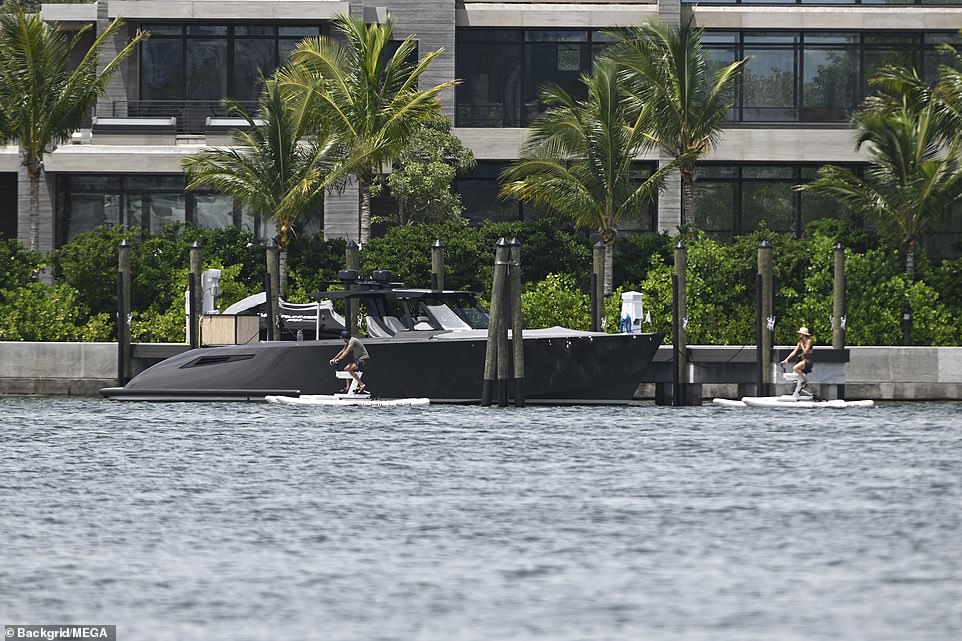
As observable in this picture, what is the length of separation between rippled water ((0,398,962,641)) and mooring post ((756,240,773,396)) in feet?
10.4

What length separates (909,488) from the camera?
18.8 meters

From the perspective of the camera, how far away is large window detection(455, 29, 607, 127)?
148ft

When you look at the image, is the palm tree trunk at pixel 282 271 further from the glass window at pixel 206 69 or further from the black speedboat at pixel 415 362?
the glass window at pixel 206 69

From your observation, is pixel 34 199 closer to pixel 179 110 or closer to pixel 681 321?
pixel 179 110

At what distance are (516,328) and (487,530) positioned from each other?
12.9 m

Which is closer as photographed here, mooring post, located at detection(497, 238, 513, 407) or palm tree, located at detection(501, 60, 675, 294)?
mooring post, located at detection(497, 238, 513, 407)

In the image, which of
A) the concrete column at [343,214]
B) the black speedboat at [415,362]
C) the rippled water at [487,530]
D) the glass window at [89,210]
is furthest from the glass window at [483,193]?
the rippled water at [487,530]

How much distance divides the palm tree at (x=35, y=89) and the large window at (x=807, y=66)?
1718 centimetres

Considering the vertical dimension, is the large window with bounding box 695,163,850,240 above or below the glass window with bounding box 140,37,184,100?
below

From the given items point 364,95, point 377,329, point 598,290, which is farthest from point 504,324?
point 364,95

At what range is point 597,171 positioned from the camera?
36.7 metres

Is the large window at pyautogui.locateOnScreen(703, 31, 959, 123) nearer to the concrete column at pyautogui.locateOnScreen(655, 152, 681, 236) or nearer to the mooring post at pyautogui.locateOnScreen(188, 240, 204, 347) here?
the concrete column at pyautogui.locateOnScreen(655, 152, 681, 236)

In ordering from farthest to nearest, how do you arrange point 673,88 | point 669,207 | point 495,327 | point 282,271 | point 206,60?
point 206,60, point 669,207, point 673,88, point 282,271, point 495,327

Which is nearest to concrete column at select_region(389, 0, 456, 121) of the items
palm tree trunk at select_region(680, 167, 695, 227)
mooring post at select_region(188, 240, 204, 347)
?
palm tree trunk at select_region(680, 167, 695, 227)
